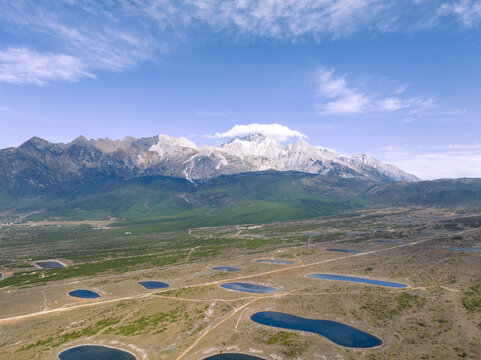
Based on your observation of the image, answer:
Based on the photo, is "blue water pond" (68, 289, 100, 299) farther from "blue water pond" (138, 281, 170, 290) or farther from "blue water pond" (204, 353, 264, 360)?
"blue water pond" (204, 353, 264, 360)

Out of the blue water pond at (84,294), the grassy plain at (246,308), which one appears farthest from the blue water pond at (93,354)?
the blue water pond at (84,294)

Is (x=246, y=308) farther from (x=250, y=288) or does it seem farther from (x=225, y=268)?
(x=225, y=268)

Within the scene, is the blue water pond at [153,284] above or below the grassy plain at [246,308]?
below

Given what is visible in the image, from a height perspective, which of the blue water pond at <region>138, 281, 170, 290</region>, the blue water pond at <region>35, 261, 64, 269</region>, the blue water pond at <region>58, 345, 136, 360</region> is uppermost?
the blue water pond at <region>58, 345, 136, 360</region>

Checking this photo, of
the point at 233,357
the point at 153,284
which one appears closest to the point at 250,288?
the point at 153,284

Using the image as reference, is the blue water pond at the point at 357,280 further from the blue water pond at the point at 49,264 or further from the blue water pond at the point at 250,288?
the blue water pond at the point at 49,264

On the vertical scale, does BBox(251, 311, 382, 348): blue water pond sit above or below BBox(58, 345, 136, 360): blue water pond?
A: above

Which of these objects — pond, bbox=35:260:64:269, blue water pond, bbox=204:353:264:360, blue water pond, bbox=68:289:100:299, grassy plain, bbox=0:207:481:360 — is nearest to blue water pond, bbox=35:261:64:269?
pond, bbox=35:260:64:269
